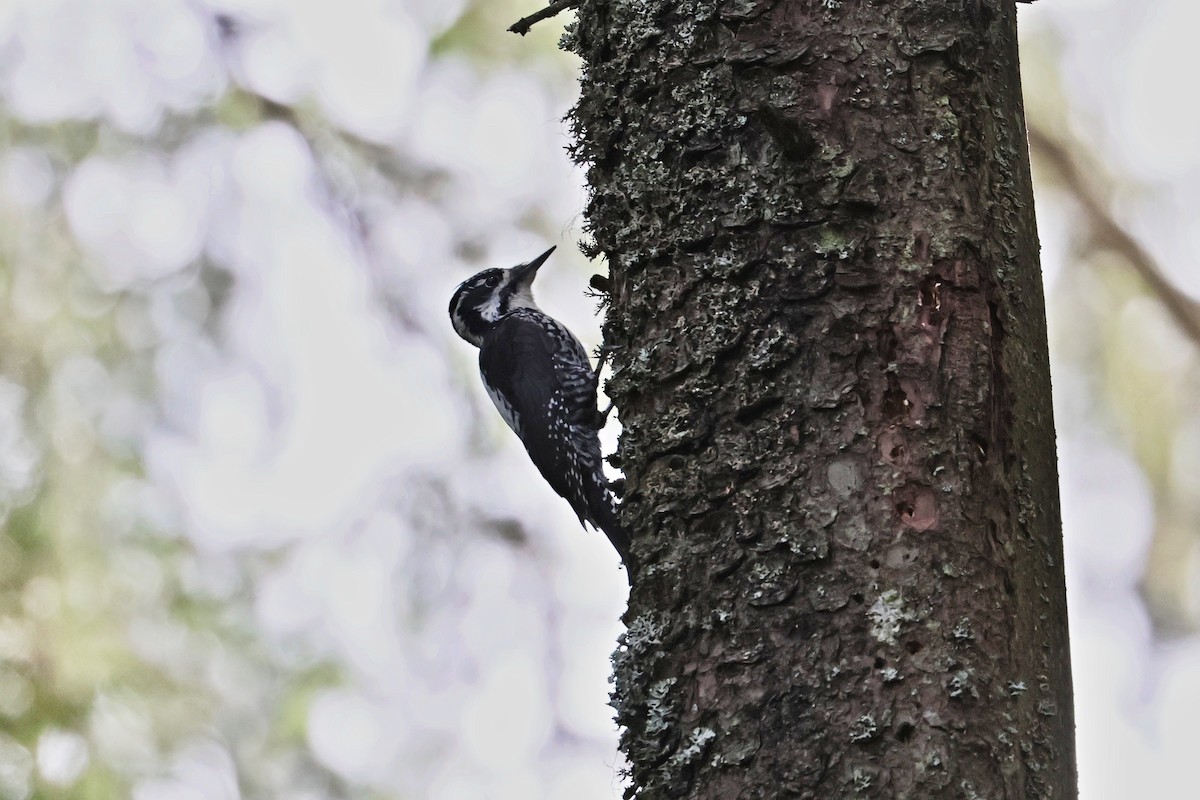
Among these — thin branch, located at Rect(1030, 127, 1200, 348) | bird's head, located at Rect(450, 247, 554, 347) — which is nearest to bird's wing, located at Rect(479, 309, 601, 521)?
bird's head, located at Rect(450, 247, 554, 347)

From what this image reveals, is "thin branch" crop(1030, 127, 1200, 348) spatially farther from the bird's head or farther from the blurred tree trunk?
the blurred tree trunk

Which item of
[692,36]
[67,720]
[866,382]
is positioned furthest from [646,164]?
[67,720]

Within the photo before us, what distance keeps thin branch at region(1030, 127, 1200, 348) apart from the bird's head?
1.72 meters

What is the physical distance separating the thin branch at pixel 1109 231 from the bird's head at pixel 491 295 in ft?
5.66

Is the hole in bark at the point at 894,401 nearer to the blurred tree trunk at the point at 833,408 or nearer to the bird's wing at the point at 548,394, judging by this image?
the blurred tree trunk at the point at 833,408

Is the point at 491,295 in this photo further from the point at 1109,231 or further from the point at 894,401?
the point at 894,401

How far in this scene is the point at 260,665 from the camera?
13.3ft

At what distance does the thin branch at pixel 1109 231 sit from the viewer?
3.99 metres

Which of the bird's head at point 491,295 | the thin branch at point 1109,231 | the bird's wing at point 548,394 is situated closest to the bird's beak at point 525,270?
the bird's head at point 491,295

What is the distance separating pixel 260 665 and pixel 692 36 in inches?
113

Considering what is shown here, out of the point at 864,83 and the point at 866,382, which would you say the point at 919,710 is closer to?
the point at 866,382

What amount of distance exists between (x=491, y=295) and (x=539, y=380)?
2.03ft

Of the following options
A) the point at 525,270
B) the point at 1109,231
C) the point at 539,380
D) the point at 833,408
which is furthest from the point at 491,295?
the point at 833,408

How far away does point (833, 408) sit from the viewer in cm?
156
